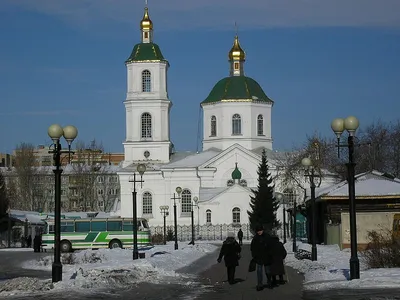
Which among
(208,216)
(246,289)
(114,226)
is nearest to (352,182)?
(246,289)

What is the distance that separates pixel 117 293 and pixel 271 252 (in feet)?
12.4

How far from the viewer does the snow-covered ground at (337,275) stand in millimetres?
20188

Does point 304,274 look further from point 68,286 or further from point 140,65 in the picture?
point 140,65

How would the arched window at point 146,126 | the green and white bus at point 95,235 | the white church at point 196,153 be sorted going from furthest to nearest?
1. the arched window at point 146,126
2. the white church at point 196,153
3. the green and white bus at point 95,235

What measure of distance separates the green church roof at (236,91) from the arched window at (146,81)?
24.8 ft

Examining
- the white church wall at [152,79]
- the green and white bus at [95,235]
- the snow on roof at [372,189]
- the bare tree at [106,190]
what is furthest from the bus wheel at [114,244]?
the bare tree at [106,190]

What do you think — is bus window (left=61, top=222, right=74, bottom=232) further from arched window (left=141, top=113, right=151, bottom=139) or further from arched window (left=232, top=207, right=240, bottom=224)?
arched window (left=141, top=113, right=151, bottom=139)

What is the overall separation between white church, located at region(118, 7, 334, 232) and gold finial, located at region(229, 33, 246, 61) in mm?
3258

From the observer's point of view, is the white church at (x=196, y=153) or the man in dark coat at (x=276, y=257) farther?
the white church at (x=196, y=153)

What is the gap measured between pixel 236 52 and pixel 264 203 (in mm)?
20613

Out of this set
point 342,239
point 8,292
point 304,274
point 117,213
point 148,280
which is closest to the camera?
point 8,292

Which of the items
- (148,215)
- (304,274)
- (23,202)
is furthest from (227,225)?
(304,274)

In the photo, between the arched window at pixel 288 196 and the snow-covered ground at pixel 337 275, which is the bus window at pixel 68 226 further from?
the arched window at pixel 288 196

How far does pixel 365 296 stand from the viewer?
1758 cm
